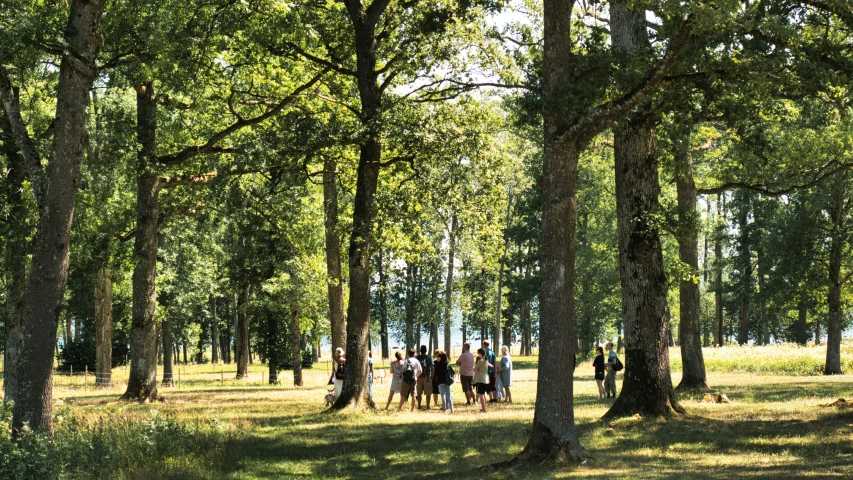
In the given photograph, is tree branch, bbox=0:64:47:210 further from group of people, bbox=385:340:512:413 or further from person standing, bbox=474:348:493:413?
person standing, bbox=474:348:493:413

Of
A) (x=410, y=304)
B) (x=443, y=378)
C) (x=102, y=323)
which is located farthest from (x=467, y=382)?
(x=410, y=304)

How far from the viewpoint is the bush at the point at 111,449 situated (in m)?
9.77

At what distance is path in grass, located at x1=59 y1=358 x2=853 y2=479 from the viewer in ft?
36.2

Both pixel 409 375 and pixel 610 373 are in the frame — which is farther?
pixel 610 373

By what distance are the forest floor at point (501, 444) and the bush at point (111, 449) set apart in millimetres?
65

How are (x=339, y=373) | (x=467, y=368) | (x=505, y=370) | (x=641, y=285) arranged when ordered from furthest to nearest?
(x=505, y=370)
(x=467, y=368)
(x=339, y=373)
(x=641, y=285)

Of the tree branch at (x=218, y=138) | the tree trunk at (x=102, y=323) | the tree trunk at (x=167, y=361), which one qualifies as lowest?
the tree trunk at (x=167, y=361)

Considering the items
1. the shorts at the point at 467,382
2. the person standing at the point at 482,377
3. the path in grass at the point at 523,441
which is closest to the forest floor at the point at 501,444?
the path in grass at the point at 523,441

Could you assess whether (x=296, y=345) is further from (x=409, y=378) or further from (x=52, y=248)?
(x=52, y=248)

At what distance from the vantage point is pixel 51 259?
1228 centimetres

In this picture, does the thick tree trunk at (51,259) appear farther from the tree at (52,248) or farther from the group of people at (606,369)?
the group of people at (606,369)

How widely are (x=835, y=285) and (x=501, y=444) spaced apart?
2442cm

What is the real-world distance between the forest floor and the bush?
65 millimetres

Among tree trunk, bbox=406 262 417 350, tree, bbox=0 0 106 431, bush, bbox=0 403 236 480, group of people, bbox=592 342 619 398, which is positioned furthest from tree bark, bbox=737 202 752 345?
tree, bbox=0 0 106 431
